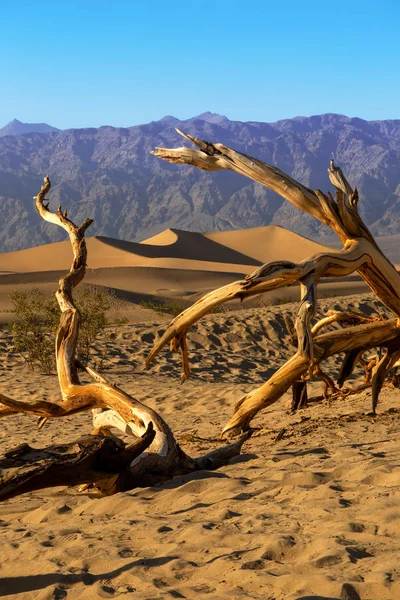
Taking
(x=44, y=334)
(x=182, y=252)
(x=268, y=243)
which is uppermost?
(x=44, y=334)

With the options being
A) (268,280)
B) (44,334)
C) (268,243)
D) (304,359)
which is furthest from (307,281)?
(268,243)

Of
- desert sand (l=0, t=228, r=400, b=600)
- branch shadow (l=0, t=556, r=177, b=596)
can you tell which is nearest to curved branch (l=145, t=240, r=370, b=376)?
desert sand (l=0, t=228, r=400, b=600)

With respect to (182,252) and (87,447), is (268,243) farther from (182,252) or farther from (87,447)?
(87,447)

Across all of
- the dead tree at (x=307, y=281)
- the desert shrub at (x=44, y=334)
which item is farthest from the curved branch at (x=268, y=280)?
the desert shrub at (x=44, y=334)

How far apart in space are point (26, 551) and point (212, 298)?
250 centimetres

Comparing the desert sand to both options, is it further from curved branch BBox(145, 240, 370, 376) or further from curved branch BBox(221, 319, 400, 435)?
curved branch BBox(145, 240, 370, 376)

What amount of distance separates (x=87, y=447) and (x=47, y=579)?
4.77 ft

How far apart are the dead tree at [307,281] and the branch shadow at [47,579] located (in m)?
2.45

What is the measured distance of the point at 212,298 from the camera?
5977 mm

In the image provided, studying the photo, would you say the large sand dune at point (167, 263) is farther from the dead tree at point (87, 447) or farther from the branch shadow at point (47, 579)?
the branch shadow at point (47, 579)

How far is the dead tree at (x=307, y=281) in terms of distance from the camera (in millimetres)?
5910

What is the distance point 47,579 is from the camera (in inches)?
146

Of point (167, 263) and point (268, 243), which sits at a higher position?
point (268, 243)

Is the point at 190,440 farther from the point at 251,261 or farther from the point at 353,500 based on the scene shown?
the point at 251,261
